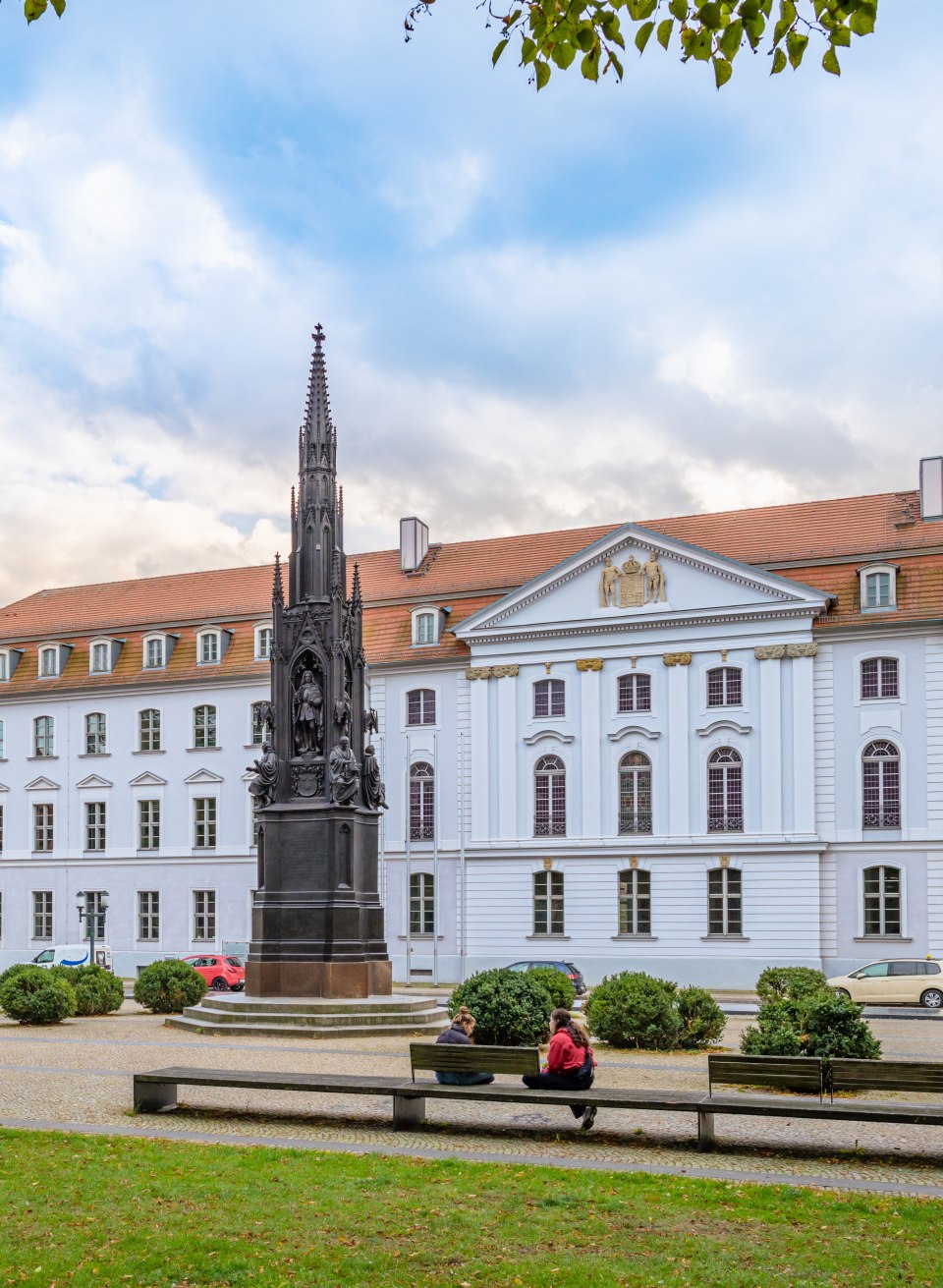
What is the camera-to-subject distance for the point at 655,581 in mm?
45031

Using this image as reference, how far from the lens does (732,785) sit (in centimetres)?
4397

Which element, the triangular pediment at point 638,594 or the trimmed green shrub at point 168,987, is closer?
the trimmed green shrub at point 168,987

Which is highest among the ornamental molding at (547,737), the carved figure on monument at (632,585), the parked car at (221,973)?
the carved figure on monument at (632,585)

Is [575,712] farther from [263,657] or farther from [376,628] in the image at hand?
[263,657]

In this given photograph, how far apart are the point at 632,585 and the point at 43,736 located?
23.0m

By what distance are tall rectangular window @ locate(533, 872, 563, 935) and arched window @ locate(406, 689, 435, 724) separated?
632 cm

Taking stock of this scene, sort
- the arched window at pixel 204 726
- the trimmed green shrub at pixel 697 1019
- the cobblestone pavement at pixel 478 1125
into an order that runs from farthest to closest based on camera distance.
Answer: the arched window at pixel 204 726 → the trimmed green shrub at pixel 697 1019 → the cobblestone pavement at pixel 478 1125

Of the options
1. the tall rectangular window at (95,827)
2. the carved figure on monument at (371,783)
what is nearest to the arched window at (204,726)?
the tall rectangular window at (95,827)

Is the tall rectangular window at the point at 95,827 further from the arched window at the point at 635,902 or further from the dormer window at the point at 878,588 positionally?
the dormer window at the point at 878,588

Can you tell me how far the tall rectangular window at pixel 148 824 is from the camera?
172 ft

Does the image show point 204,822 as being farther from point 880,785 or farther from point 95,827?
point 880,785

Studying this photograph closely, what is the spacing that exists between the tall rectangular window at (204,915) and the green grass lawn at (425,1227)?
39647mm

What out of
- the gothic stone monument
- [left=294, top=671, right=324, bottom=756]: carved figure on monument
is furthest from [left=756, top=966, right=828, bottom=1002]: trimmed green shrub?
[left=294, top=671, right=324, bottom=756]: carved figure on monument

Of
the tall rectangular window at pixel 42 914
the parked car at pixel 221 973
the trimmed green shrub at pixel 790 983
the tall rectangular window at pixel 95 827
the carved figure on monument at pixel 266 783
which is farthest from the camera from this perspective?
the tall rectangular window at pixel 95 827
